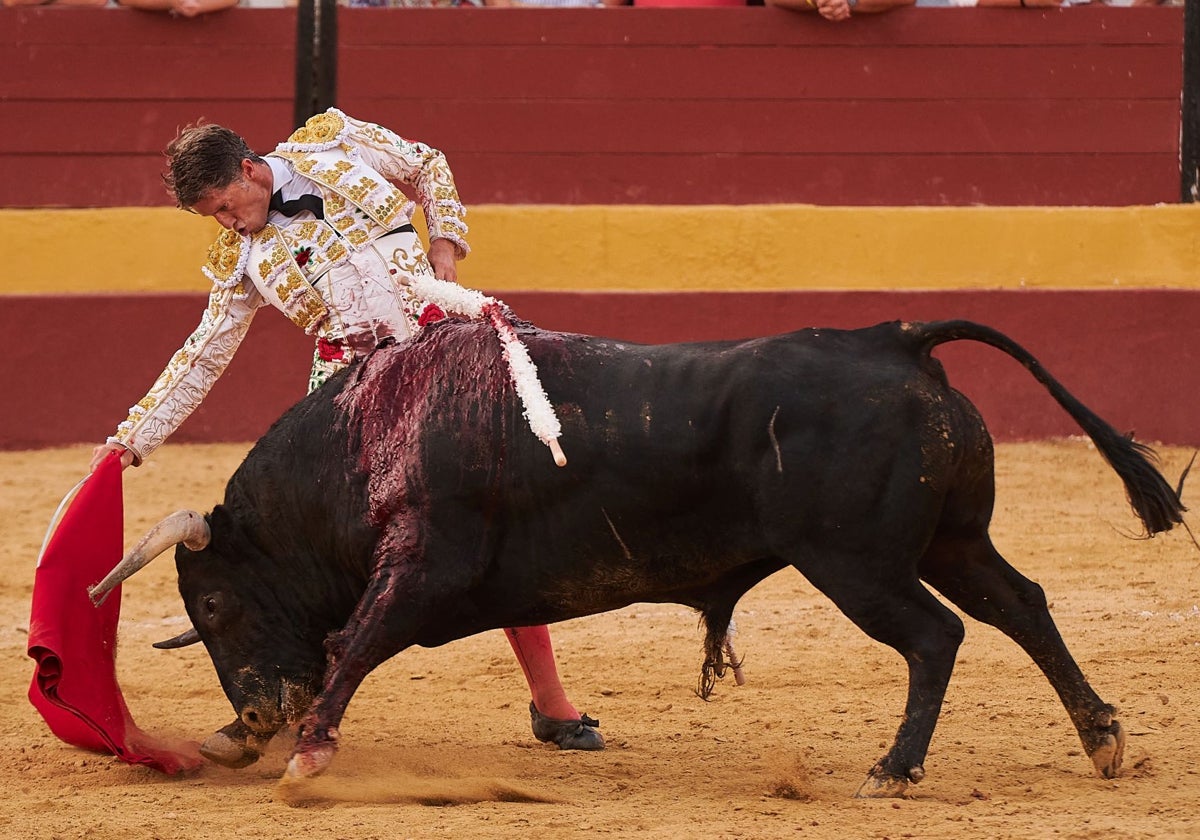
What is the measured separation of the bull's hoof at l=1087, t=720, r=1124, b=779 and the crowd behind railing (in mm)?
4634

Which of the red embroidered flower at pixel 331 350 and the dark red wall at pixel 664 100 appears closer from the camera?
the red embroidered flower at pixel 331 350

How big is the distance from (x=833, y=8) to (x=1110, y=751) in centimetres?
466

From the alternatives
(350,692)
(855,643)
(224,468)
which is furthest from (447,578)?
(224,468)

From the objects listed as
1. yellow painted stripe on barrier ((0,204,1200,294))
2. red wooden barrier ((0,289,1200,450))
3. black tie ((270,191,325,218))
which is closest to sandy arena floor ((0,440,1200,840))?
black tie ((270,191,325,218))

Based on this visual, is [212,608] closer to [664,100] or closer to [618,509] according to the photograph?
[618,509]

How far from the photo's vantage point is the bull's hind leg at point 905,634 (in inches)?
129

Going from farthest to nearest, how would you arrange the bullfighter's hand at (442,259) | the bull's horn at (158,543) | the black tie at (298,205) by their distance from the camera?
the bullfighter's hand at (442,259) < the black tie at (298,205) < the bull's horn at (158,543)

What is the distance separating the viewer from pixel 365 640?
136 inches

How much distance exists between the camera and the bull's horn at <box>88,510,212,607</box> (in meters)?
3.52

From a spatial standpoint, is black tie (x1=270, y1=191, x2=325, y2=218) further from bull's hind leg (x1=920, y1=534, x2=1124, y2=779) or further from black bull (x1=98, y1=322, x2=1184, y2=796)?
bull's hind leg (x1=920, y1=534, x2=1124, y2=779)

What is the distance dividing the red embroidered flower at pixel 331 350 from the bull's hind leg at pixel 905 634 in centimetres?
122

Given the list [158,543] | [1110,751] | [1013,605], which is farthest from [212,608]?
[1110,751]

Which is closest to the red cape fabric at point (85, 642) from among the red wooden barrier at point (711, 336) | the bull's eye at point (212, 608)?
the bull's eye at point (212, 608)

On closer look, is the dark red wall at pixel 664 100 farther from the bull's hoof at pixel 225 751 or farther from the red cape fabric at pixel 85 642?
the bull's hoof at pixel 225 751
